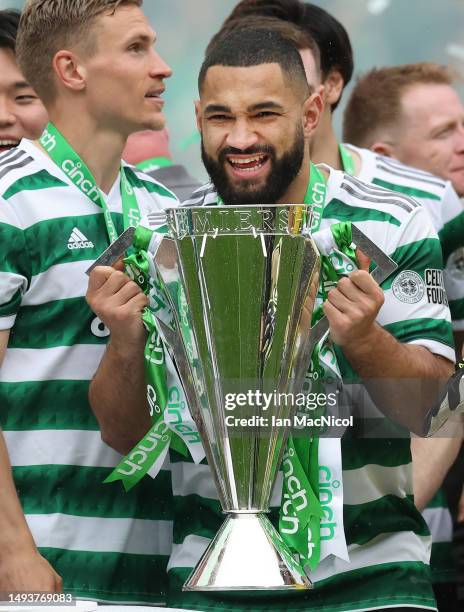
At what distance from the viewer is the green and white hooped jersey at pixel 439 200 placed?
2328 millimetres

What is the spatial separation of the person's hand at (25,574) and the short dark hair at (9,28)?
→ 0.85m

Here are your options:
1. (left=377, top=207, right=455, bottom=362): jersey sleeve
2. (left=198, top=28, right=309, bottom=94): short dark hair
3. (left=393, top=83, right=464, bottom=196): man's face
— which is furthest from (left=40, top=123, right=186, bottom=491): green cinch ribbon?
(left=393, top=83, right=464, bottom=196): man's face

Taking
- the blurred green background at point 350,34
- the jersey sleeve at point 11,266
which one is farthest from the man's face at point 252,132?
the jersey sleeve at point 11,266

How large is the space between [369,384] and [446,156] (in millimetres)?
648

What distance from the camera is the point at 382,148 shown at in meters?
2.56

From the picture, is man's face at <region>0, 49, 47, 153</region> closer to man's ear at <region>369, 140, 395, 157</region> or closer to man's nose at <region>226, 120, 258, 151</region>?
man's nose at <region>226, 120, 258, 151</region>

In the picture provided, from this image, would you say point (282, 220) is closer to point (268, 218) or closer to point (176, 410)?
point (268, 218)

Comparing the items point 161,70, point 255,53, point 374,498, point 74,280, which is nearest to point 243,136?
point 255,53

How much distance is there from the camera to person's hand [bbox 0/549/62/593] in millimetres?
1984

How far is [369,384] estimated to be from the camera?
6.75ft

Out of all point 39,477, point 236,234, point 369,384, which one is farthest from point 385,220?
point 39,477

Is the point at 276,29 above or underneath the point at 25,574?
above

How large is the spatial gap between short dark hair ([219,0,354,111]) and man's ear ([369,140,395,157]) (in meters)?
0.26

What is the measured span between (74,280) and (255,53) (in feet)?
1.44
